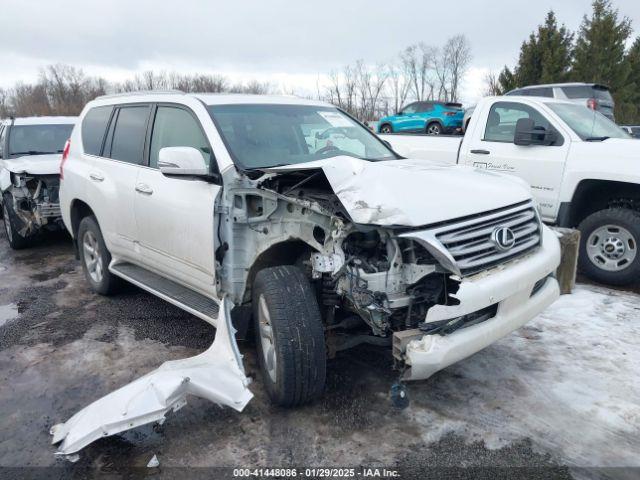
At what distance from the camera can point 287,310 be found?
292 cm

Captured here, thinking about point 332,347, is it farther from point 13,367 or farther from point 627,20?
point 627,20

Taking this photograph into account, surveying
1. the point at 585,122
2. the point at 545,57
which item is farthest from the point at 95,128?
the point at 545,57

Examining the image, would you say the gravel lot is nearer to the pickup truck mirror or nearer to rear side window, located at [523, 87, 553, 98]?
the pickup truck mirror

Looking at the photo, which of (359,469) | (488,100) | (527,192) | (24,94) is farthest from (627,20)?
(24,94)

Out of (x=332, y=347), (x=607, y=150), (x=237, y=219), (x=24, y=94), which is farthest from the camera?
(x=24, y=94)

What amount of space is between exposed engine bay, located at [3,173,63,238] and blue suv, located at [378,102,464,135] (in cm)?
1357

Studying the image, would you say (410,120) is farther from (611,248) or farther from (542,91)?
(611,248)

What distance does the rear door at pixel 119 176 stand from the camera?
4.41m

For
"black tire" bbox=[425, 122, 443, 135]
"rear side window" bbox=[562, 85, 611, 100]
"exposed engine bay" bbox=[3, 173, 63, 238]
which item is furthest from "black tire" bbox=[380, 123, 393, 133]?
"exposed engine bay" bbox=[3, 173, 63, 238]

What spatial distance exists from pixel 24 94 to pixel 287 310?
71.2m

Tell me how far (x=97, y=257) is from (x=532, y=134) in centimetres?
488

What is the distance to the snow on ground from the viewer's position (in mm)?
2873

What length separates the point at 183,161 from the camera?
131 inches

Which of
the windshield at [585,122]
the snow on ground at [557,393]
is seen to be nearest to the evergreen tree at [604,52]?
the windshield at [585,122]
